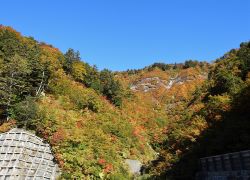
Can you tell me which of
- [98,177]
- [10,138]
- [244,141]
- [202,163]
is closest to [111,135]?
[98,177]

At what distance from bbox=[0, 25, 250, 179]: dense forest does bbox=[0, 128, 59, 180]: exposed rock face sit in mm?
775

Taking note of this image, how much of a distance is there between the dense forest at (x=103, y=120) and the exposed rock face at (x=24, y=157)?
2.54 ft

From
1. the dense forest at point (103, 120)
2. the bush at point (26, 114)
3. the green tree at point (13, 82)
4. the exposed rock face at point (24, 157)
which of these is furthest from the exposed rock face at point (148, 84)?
the exposed rock face at point (24, 157)

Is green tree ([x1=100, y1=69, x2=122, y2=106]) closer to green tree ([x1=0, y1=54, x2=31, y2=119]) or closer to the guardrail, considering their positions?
green tree ([x1=0, y1=54, x2=31, y2=119])

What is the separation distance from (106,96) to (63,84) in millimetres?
8313

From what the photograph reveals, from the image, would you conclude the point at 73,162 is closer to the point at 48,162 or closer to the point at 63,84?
the point at 48,162

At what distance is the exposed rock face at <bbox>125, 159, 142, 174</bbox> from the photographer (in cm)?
3177

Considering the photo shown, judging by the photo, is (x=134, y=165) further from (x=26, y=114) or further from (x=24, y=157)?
(x=26, y=114)

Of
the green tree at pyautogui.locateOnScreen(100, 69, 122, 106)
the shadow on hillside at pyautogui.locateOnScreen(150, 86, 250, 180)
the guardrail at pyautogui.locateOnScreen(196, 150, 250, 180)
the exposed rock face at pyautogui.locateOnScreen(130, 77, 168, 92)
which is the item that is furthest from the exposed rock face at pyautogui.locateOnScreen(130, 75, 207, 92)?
the guardrail at pyautogui.locateOnScreen(196, 150, 250, 180)

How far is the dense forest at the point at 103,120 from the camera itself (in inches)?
1043

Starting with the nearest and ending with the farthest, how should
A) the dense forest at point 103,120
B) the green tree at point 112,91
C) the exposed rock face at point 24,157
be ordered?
the exposed rock face at point 24,157 < the dense forest at point 103,120 < the green tree at point 112,91

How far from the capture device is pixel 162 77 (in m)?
81.6

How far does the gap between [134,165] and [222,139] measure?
37.6 ft

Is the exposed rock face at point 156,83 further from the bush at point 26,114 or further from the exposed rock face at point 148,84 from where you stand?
the bush at point 26,114
